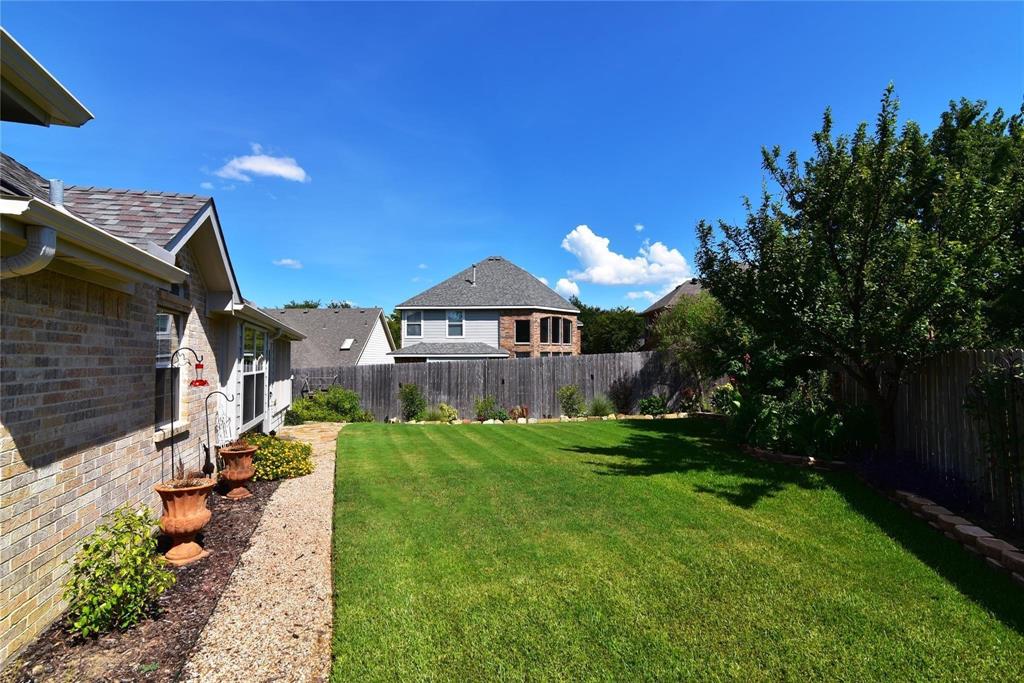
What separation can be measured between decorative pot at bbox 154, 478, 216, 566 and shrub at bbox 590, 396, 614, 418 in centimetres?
1408

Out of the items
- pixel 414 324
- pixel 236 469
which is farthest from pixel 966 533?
pixel 414 324

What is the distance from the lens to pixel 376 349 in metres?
32.6

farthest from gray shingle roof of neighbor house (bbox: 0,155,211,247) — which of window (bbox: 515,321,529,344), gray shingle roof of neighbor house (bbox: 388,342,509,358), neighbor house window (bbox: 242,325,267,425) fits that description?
window (bbox: 515,321,529,344)

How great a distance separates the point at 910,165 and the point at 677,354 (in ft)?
37.0

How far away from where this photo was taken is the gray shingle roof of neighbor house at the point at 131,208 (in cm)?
541

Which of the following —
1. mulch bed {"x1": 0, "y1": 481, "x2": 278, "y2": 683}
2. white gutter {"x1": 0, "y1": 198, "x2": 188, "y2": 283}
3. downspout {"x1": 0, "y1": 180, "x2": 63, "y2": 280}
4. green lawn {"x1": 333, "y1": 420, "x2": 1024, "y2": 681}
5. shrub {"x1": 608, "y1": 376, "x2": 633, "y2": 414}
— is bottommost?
mulch bed {"x1": 0, "y1": 481, "x2": 278, "y2": 683}

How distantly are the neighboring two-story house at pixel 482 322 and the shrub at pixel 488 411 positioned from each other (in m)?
8.47

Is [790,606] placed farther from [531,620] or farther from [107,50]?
[107,50]

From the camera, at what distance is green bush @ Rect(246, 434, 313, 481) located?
28.6 ft

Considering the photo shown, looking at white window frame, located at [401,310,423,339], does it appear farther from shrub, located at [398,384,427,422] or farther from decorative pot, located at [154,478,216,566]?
decorative pot, located at [154,478,216,566]

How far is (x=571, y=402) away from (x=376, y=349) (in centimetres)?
1824

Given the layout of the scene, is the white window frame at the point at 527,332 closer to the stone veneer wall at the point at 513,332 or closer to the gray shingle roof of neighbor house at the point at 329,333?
the stone veneer wall at the point at 513,332

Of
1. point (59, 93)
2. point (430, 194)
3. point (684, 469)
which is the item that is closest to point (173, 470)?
point (59, 93)

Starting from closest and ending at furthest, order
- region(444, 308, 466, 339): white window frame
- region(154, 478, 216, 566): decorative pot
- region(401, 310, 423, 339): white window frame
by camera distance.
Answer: region(154, 478, 216, 566): decorative pot
region(444, 308, 466, 339): white window frame
region(401, 310, 423, 339): white window frame
